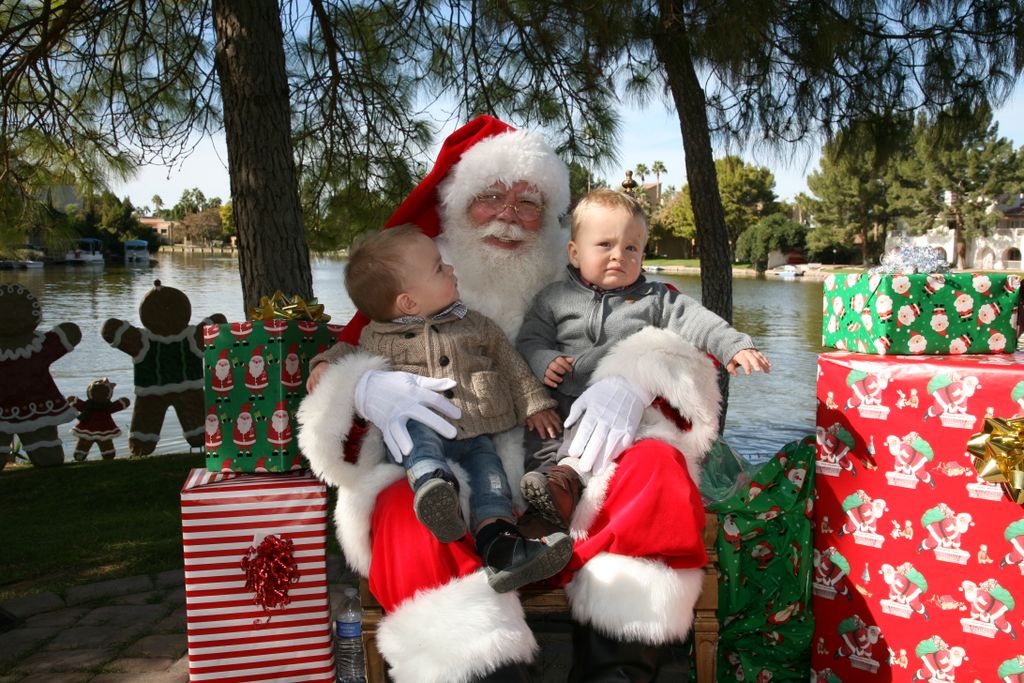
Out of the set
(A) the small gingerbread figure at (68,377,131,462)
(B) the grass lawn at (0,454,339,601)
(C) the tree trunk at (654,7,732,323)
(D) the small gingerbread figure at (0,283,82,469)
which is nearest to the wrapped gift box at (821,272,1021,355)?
(B) the grass lawn at (0,454,339,601)

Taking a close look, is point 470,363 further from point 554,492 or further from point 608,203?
point 608,203

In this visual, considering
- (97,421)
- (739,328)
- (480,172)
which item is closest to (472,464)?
(480,172)

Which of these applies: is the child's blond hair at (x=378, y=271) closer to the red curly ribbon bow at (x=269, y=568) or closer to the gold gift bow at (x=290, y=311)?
the gold gift bow at (x=290, y=311)

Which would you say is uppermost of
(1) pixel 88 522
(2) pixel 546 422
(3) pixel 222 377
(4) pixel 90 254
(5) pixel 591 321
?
(4) pixel 90 254

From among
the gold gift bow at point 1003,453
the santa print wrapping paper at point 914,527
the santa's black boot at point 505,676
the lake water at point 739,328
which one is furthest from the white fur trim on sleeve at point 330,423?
the gold gift bow at point 1003,453

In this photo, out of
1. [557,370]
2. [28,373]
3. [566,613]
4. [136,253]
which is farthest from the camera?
[136,253]

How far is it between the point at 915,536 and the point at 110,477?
496 cm

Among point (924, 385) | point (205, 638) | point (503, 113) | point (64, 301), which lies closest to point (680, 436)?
point (924, 385)

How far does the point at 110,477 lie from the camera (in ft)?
17.4

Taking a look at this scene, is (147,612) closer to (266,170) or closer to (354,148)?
(266,170)

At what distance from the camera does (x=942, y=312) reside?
215 centimetres

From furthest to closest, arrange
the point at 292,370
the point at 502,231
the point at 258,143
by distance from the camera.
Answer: the point at 258,143, the point at 502,231, the point at 292,370

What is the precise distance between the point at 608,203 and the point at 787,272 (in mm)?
41058

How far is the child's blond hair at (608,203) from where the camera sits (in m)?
2.45
